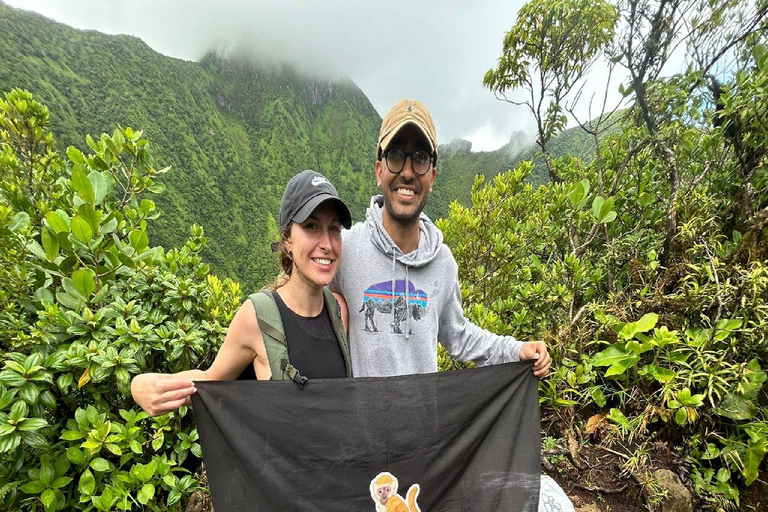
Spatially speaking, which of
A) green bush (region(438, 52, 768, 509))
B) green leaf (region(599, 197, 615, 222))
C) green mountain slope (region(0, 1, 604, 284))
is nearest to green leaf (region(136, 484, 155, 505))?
green bush (region(438, 52, 768, 509))

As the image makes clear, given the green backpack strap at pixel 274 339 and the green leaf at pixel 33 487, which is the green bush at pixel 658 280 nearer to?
the green backpack strap at pixel 274 339

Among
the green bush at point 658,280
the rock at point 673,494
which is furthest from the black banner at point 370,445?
the rock at point 673,494

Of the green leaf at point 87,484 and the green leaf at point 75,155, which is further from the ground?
the green leaf at point 75,155

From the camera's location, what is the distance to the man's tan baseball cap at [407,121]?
4.85ft

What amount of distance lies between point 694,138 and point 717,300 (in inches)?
58.9

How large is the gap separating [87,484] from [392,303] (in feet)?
5.18

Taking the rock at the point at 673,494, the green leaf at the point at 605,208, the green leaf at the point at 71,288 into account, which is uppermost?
the green leaf at the point at 605,208

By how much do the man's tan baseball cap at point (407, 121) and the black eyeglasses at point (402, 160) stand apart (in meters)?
0.04

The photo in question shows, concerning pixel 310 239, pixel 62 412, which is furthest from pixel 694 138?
pixel 62 412

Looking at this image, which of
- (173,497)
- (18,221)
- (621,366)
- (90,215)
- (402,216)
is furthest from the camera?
(621,366)

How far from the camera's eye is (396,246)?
5.28ft

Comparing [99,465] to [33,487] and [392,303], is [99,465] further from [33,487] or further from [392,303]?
[392,303]

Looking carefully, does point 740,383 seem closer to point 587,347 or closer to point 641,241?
point 587,347

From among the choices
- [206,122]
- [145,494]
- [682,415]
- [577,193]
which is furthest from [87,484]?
[206,122]
